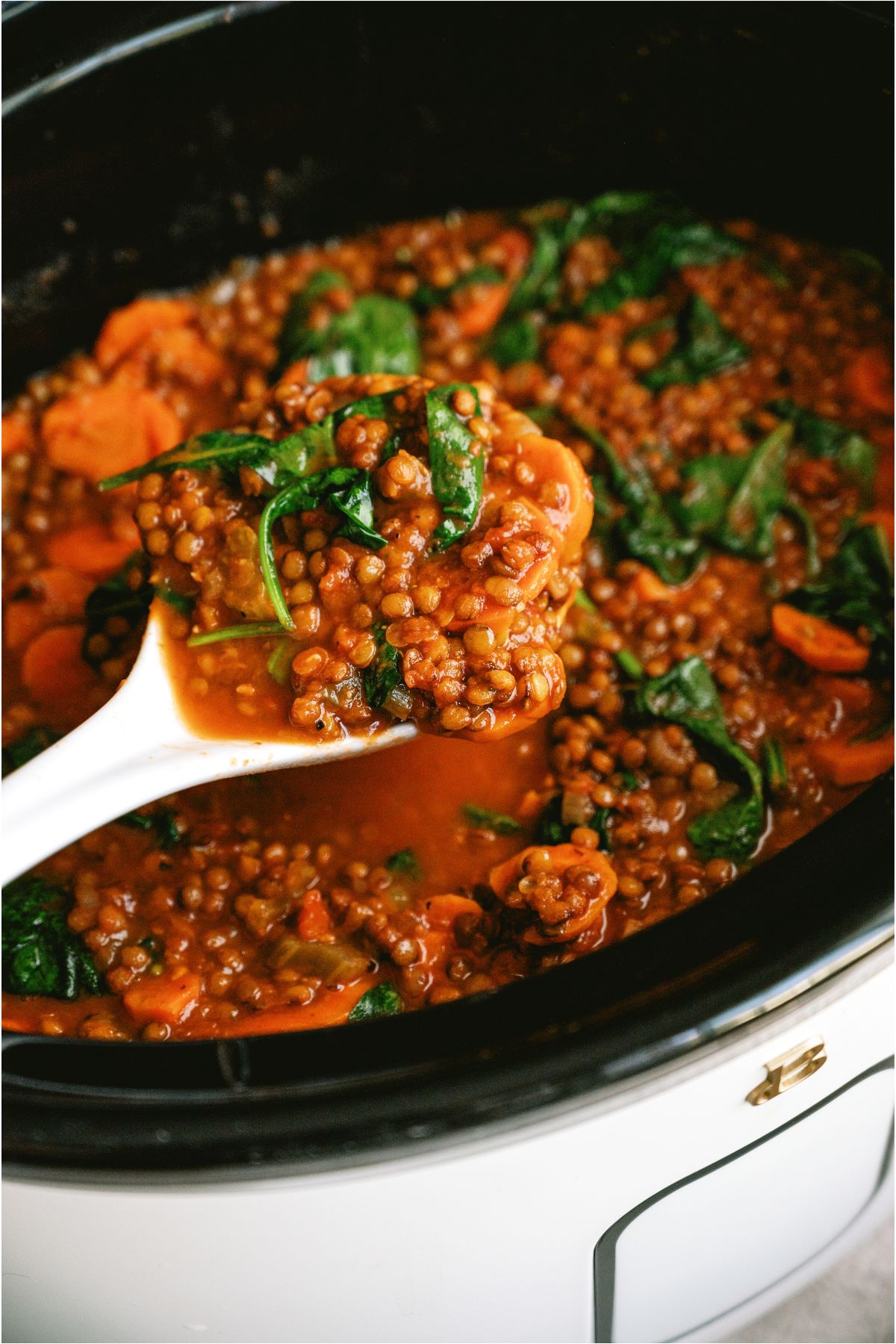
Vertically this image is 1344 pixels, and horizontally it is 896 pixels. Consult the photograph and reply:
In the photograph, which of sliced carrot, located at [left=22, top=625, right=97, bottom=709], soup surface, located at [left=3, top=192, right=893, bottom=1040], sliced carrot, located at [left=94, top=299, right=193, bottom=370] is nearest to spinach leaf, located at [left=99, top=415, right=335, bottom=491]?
soup surface, located at [left=3, top=192, right=893, bottom=1040]

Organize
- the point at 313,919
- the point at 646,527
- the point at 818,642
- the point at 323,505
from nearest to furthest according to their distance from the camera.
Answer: the point at 323,505 → the point at 313,919 → the point at 818,642 → the point at 646,527

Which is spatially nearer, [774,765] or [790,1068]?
[790,1068]

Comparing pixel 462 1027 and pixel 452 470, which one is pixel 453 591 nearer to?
pixel 452 470

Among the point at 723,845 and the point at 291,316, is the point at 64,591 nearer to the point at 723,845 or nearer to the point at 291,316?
the point at 291,316

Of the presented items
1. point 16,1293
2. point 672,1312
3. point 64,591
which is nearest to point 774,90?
point 64,591

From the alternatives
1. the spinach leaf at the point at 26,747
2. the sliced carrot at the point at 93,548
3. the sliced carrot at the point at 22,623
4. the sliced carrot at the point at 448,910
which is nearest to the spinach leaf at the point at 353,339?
the sliced carrot at the point at 93,548

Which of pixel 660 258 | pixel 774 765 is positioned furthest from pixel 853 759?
pixel 660 258

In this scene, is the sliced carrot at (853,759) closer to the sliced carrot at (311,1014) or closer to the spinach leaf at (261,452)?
the sliced carrot at (311,1014)
